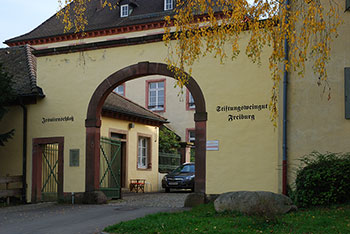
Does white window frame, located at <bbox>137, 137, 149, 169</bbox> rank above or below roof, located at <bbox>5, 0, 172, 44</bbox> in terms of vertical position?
below

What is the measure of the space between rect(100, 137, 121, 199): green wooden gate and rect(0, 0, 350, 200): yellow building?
143 centimetres

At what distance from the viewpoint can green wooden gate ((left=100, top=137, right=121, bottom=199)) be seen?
18281 millimetres

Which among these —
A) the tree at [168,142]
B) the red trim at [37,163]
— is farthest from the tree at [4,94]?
the tree at [168,142]

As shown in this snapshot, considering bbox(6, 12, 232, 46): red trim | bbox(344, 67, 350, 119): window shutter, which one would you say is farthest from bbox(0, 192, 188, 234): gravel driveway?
bbox(6, 12, 232, 46): red trim

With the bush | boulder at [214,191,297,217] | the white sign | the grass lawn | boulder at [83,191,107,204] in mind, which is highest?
the white sign

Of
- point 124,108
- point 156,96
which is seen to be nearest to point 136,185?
point 124,108

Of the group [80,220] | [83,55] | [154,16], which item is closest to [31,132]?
[83,55]

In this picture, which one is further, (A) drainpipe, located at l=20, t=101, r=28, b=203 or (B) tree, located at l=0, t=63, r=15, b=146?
(A) drainpipe, located at l=20, t=101, r=28, b=203

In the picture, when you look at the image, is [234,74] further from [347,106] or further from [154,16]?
[154,16]

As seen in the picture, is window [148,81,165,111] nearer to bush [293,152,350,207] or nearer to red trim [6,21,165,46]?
red trim [6,21,165,46]

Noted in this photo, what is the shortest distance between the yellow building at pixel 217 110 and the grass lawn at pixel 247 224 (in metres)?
2.59

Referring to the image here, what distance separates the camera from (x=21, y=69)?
20.5 metres

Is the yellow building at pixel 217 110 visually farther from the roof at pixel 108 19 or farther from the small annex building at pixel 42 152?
the roof at pixel 108 19

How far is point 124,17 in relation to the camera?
33.1 metres
